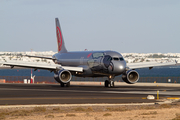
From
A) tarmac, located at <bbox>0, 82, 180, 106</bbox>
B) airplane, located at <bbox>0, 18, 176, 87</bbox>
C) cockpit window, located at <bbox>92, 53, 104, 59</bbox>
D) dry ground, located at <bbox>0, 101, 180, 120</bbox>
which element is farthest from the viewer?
cockpit window, located at <bbox>92, 53, 104, 59</bbox>

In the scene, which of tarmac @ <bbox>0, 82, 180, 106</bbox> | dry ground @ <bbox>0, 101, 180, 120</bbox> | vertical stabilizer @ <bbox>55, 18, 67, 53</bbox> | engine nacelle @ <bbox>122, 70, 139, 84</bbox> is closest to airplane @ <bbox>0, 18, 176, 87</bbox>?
engine nacelle @ <bbox>122, 70, 139, 84</bbox>

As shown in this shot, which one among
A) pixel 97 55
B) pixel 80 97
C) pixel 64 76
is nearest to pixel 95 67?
pixel 97 55

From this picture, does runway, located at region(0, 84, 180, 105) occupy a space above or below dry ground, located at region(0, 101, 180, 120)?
above

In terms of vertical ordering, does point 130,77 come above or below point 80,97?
above

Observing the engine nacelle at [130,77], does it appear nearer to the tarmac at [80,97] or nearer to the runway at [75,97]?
the tarmac at [80,97]

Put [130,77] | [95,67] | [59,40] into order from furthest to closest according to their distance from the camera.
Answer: [59,40], [95,67], [130,77]

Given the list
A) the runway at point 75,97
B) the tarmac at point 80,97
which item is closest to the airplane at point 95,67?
the tarmac at point 80,97

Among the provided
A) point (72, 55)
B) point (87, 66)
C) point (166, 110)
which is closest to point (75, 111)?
point (166, 110)

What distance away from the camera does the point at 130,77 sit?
4506cm

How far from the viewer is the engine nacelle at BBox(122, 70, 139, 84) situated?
44.4 meters

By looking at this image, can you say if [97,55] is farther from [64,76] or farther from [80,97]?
[80,97]

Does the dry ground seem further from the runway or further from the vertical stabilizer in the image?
the vertical stabilizer

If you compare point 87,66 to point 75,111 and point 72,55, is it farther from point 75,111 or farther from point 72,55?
point 75,111

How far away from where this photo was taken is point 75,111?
20312 millimetres
